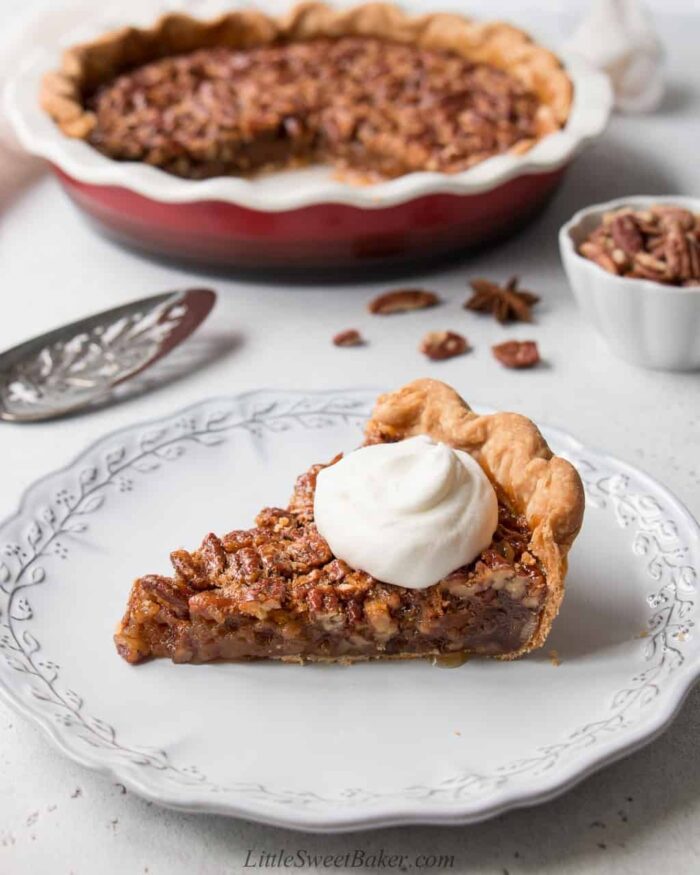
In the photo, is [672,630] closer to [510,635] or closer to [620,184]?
[510,635]

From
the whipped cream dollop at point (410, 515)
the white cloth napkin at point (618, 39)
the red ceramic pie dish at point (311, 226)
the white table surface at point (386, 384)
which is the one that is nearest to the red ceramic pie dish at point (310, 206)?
the red ceramic pie dish at point (311, 226)

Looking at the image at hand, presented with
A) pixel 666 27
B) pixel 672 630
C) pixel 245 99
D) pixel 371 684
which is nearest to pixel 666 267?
pixel 672 630

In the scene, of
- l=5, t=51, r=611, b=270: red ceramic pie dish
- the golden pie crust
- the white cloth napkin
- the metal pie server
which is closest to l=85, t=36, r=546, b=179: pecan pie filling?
l=5, t=51, r=611, b=270: red ceramic pie dish

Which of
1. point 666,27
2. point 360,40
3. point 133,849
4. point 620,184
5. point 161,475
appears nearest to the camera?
point 133,849

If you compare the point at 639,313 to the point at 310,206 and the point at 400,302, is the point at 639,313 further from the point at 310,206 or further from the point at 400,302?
the point at 310,206

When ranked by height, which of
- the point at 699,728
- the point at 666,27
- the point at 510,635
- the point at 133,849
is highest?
the point at 133,849

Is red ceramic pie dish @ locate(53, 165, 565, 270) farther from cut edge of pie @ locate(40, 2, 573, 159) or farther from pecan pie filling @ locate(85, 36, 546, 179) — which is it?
cut edge of pie @ locate(40, 2, 573, 159)

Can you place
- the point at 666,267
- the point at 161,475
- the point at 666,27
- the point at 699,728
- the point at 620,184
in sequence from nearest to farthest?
1. the point at 699,728
2. the point at 161,475
3. the point at 666,267
4. the point at 620,184
5. the point at 666,27
